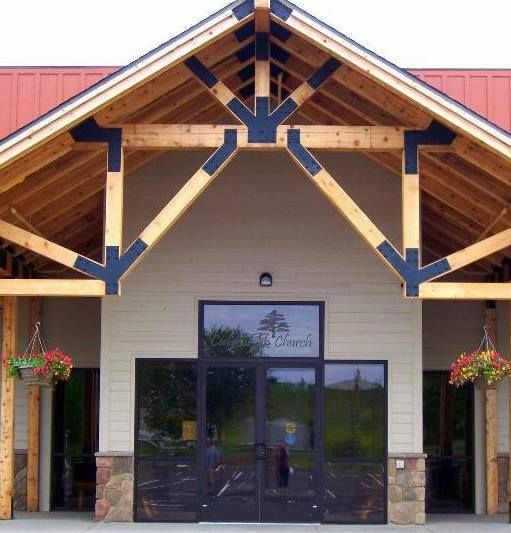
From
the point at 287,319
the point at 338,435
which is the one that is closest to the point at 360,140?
the point at 287,319

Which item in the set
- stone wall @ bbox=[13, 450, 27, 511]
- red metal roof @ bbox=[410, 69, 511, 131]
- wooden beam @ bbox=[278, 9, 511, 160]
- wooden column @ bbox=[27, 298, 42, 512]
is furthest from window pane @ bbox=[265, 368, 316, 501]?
red metal roof @ bbox=[410, 69, 511, 131]

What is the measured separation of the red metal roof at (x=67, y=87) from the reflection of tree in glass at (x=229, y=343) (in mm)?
5025

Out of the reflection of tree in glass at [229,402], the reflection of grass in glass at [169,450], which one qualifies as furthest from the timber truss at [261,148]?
the reflection of grass in glass at [169,450]

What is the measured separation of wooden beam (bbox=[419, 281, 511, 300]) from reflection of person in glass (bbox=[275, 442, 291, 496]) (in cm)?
344

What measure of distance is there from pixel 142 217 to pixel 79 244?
6.18 ft

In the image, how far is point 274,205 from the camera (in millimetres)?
14070

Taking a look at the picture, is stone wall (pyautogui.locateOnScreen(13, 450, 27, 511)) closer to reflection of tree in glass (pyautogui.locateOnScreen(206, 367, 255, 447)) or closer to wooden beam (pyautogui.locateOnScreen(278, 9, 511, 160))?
reflection of tree in glass (pyautogui.locateOnScreen(206, 367, 255, 447))

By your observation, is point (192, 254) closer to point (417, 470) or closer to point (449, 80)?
point (417, 470)

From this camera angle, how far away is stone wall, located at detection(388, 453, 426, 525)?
1332 centimetres

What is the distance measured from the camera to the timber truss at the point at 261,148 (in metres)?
11.3

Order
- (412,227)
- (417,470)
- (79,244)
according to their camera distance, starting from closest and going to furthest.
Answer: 1. (412,227)
2. (417,470)
3. (79,244)

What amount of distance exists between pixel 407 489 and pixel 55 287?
5441 mm

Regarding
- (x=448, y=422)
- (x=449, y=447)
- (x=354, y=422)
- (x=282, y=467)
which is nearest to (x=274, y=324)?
(x=354, y=422)

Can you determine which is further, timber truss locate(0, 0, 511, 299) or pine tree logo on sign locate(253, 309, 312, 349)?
pine tree logo on sign locate(253, 309, 312, 349)
